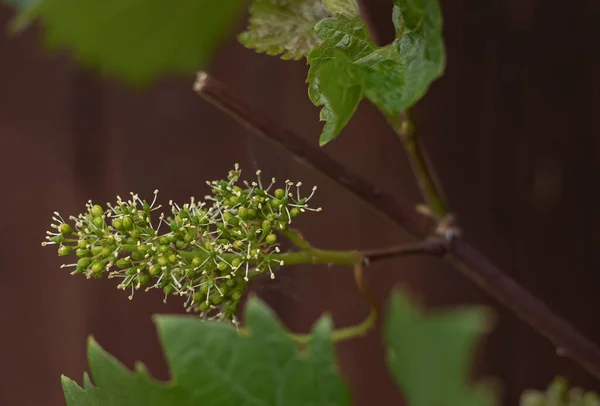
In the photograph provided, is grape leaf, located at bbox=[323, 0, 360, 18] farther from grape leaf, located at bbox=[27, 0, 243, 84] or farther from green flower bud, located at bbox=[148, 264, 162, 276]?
grape leaf, located at bbox=[27, 0, 243, 84]

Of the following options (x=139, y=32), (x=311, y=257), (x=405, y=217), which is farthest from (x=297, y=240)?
(x=139, y=32)

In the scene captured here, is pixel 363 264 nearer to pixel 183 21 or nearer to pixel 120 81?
pixel 183 21

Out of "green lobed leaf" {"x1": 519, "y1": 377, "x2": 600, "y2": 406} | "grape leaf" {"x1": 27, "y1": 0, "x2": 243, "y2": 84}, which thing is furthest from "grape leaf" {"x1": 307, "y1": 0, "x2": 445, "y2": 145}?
"grape leaf" {"x1": 27, "y1": 0, "x2": 243, "y2": 84}

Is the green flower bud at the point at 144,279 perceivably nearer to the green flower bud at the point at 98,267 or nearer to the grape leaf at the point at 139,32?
the green flower bud at the point at 98,267

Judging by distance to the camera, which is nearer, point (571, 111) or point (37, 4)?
point (37, 4)

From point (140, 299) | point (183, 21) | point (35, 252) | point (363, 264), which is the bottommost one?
point (140, 299)

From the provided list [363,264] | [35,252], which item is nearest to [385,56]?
[363,264]

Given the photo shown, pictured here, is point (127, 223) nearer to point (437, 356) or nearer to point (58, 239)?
point (58, 239)
